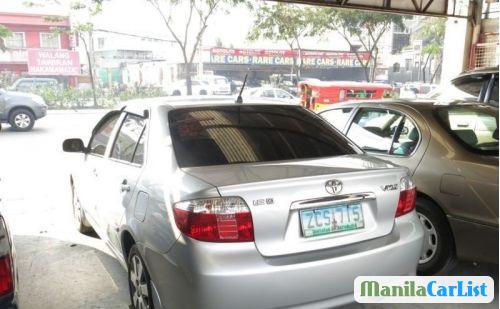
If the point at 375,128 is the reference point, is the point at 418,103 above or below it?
above

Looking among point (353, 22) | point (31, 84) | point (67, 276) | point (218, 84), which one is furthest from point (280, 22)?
point (67, 276)

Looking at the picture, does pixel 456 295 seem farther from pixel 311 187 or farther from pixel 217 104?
pixel 217 104

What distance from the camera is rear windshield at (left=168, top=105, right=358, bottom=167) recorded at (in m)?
2.55

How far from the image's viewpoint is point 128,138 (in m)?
3.10

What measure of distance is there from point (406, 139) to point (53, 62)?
29.6 metres

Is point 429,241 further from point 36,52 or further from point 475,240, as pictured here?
point 36,52

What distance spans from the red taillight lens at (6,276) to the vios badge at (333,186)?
148cm

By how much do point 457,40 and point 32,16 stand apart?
89.7 ft

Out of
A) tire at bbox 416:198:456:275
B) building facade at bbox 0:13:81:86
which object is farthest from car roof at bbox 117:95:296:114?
building facade at bbox 0:13:81:86

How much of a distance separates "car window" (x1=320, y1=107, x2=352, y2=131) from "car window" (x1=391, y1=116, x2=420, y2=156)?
72cm

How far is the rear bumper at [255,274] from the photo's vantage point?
80.4 inches

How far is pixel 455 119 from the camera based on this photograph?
3.68 metres

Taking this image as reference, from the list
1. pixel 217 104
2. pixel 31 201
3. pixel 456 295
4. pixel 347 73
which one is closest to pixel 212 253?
pixel 217 104

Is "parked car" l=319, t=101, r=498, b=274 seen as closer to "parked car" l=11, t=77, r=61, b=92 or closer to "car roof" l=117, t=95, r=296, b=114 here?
"car roof" l=117, t=95, r=296, b=114
